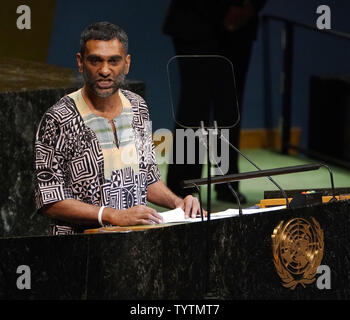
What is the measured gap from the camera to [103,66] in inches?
116

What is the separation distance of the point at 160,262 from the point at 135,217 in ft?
0.76

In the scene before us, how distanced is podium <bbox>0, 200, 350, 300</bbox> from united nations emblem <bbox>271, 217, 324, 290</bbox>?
0.01 m

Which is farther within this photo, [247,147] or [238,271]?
[247,147]

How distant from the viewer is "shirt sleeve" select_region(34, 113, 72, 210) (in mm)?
2873

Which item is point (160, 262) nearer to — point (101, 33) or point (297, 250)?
point (297, 250)

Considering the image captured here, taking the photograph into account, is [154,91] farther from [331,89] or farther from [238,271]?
[238,271]

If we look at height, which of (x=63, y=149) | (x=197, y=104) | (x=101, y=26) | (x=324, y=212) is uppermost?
(x=197, y=104)

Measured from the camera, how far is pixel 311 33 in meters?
7.48

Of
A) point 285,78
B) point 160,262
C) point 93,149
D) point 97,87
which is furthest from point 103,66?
point 285,78

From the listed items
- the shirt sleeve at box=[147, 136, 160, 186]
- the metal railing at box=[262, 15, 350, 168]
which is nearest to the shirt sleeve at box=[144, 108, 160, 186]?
the shirt sleeve at box=[147, 136, 160, 186]

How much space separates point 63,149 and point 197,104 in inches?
98.8

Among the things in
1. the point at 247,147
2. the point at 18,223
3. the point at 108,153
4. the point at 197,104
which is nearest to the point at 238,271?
the point at 108,153

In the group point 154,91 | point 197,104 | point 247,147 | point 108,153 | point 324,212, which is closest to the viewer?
point 324,212
